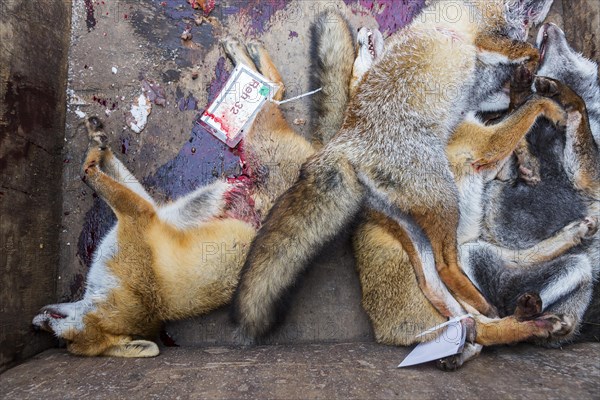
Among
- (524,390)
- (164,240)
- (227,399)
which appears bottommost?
(524,390)

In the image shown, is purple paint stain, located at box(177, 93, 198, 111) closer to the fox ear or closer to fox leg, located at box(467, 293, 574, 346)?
the fox ear

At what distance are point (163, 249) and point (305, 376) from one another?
1.47m

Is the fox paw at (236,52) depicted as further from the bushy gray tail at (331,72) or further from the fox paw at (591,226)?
the fox paw at (591,226)

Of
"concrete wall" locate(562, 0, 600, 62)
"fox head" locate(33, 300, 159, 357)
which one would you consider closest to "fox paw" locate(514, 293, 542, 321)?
"concrete wall" locate(562, 0, 600, 62)

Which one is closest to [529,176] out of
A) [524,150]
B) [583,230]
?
[524,150]

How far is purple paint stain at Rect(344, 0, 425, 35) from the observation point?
4.50 meters

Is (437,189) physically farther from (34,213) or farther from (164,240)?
(34,213)

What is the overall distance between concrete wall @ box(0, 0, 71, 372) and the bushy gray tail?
2.26 metres

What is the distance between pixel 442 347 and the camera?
321 cm

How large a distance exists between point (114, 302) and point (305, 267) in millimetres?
1481

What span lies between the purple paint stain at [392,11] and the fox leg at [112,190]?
109 inches

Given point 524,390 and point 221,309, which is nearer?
point 524,390

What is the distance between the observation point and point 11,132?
137 inches

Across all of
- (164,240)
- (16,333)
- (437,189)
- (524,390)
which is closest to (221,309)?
(164,240)
